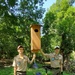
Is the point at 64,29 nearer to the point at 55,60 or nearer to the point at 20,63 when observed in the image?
the point at 55,60

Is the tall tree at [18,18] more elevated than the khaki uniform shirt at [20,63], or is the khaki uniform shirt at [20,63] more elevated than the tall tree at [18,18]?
the tall tree at [18,18]

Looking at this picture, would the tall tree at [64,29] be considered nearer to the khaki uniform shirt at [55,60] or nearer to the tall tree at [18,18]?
the tall tree at [18,18]

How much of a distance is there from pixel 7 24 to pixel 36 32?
42.6ft

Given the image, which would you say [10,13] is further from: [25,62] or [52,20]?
[25,62]

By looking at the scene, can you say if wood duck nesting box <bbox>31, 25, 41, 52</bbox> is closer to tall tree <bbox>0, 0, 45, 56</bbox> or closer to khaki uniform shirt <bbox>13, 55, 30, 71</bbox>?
khaki uniform shirt <bbox>13, 55, 30, 71</bbox>

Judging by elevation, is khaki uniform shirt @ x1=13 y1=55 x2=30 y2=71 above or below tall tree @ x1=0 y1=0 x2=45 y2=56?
below

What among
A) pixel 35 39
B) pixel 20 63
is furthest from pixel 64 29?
pixel 35 39

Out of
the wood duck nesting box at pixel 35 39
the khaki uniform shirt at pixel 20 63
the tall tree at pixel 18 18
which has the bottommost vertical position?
the khaki uniform shirt at pixel 20 63

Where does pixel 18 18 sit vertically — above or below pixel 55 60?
above

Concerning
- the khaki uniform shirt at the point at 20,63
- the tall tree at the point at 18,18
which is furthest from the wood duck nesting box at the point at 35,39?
the tall tree at the point at 18,18

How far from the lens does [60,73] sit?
27.8ft

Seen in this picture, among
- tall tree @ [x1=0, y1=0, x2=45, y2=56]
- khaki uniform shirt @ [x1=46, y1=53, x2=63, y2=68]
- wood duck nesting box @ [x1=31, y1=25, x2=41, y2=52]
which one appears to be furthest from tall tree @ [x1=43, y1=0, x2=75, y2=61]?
wood duck nesting box @ [x1=31, y1=25, x2=41, y2=52]

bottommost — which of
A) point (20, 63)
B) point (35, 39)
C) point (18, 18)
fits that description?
point (20, 63)

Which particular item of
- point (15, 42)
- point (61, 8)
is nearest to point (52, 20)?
point (61, 8)
